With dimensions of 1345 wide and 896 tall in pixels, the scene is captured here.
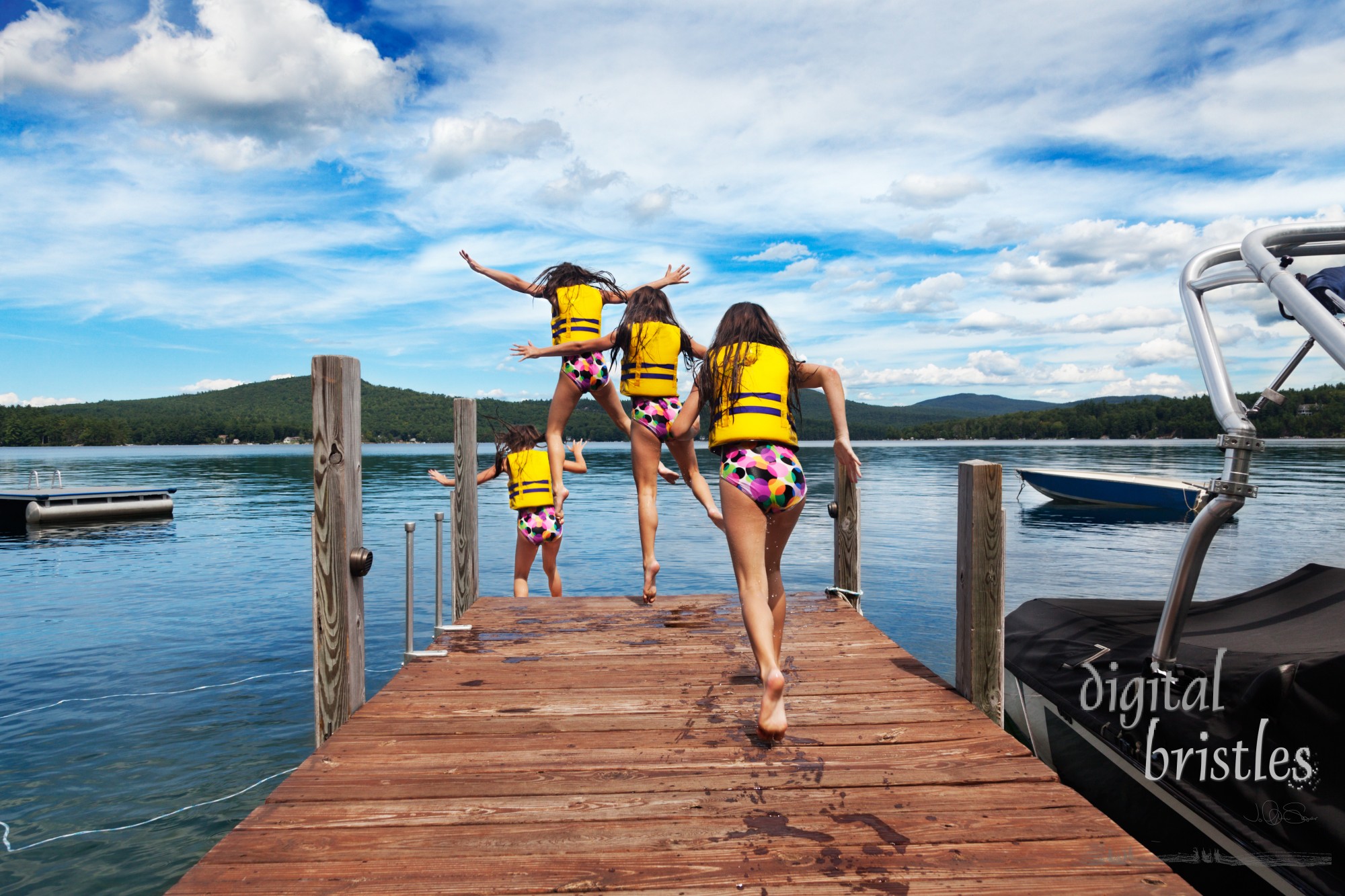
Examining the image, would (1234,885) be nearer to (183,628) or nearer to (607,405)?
(607,405)

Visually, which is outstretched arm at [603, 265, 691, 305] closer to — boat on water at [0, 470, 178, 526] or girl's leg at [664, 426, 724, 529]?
girl's leg at [664, 426, 724, 529]

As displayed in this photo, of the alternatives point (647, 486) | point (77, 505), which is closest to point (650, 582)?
point (647, 486)

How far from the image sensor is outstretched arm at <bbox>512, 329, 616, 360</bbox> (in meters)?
6.78

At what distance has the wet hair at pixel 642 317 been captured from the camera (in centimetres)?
680

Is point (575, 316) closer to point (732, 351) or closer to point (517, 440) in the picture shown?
point (517, 440)

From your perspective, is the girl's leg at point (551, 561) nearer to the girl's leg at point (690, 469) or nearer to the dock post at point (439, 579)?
the dock post at point (439, 579)

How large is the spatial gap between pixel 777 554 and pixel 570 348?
10.8ft

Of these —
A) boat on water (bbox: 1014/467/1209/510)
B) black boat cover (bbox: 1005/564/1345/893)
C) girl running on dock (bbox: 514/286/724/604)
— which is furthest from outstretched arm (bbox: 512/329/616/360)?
boat on water (bbox: 1014/467/1209/510)

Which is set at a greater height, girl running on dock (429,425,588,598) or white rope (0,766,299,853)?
girl running on dock (429,425,588,598)

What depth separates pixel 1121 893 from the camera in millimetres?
2775

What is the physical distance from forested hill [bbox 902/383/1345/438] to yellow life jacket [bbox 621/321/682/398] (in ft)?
398

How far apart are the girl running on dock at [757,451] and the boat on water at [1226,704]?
2.20 m

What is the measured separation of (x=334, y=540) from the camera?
15.4 ft

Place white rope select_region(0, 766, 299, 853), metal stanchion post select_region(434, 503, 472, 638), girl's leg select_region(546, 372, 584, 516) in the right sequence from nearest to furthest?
metal stanchion post select_region(434, 503, 472, 638)
white rope select_region(0, 766, 299, 853)
girl's leg select_region(546, 372, 584, 516)
